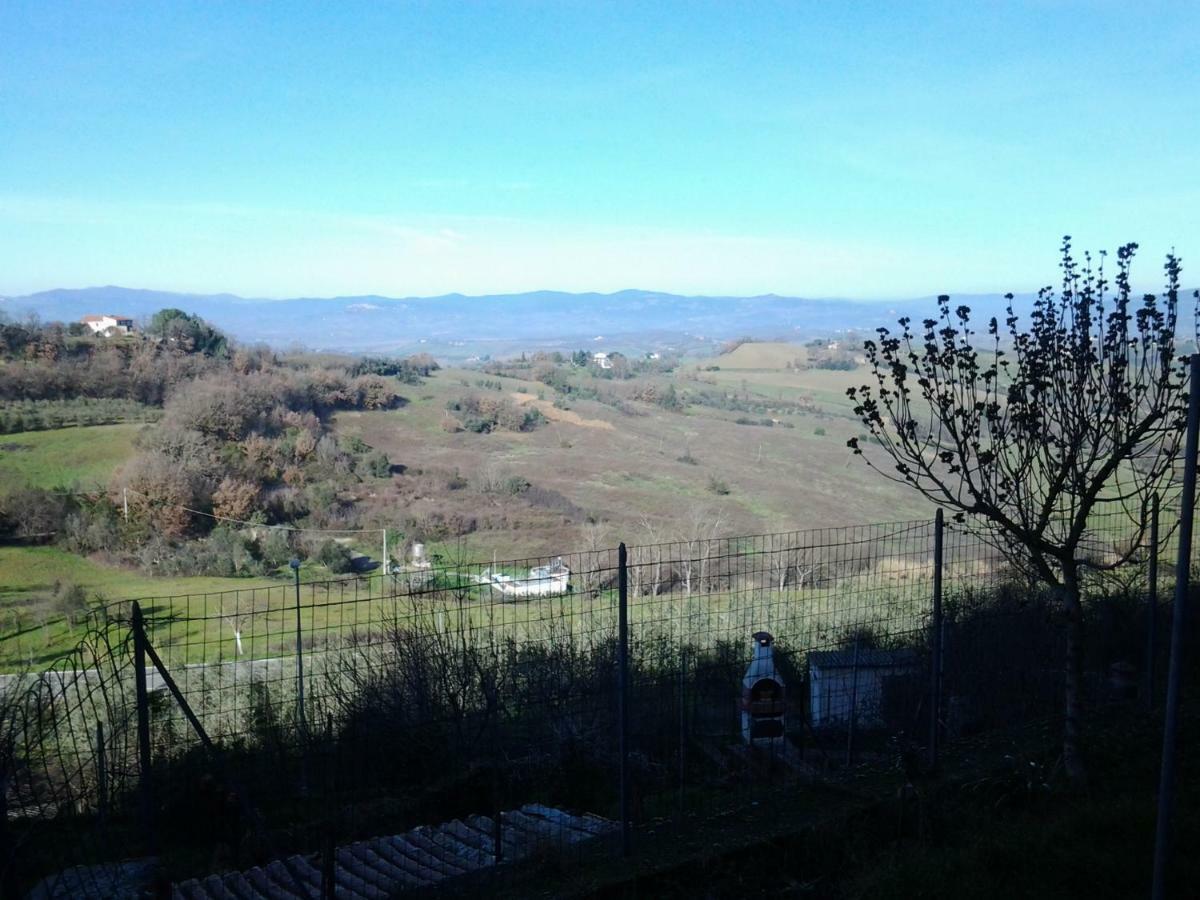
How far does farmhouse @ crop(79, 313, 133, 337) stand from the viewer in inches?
1876

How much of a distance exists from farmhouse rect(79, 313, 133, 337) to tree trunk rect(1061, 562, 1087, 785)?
50077mm

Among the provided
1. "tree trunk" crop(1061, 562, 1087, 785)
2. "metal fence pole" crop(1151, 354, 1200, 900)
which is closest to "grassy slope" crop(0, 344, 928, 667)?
"tree trunk" crop(1061, 562, 1087, 785)

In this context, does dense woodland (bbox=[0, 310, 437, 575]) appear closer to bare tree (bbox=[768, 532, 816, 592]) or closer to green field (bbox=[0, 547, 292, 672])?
green field (bbox=[0, 547, 292, 672])

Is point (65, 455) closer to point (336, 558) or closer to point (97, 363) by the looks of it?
point (97, 363)

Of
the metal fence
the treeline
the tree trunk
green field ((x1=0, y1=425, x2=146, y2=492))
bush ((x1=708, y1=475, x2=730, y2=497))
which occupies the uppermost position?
the treeline

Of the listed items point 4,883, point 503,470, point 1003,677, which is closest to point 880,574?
point 1003,677

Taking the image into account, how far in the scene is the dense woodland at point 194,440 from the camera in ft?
101

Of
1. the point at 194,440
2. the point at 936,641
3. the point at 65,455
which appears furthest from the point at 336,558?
the point at 936,641

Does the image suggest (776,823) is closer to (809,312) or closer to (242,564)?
(242,564)

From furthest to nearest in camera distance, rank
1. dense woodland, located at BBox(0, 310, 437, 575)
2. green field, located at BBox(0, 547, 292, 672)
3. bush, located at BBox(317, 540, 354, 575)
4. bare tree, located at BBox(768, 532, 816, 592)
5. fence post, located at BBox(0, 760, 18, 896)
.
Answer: dense woodland, located at BBox(0, 310, 437, 575), bush, located at BBox(317, 540, 354, 575), green field, located at BBox(0, 547, 292, 672), bare tree, located at BBox(768, 532, 816, 592), fence post, located at BBox(0, 760, 18, 896)

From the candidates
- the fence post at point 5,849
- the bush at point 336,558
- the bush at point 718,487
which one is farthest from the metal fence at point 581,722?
the bush at point 718,487

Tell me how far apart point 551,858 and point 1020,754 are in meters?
3.26

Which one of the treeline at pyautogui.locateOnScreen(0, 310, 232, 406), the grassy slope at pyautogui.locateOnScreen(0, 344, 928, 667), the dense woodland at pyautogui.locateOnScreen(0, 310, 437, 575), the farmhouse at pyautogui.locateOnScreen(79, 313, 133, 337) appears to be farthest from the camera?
the farmhouse at pyautogui.locateOnScreen(79, 313, 133, 337)

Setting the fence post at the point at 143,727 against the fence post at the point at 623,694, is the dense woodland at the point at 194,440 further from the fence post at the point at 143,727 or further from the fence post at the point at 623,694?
the fence post at the point at 623,694
